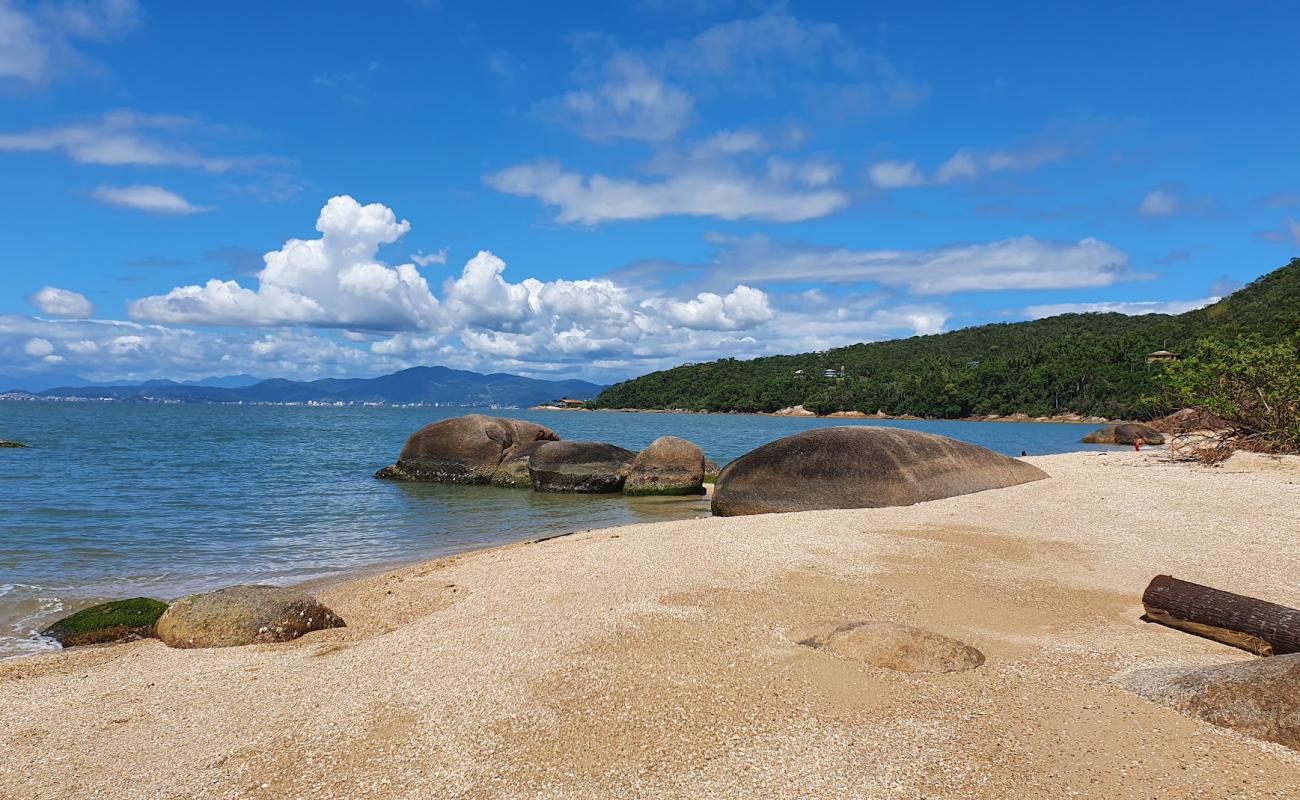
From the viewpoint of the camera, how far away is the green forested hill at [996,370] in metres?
84.6

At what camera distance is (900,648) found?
6406 millimetres

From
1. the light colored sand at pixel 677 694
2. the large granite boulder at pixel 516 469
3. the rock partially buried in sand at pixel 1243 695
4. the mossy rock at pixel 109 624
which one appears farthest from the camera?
the large granite boulder at pixel 516 469

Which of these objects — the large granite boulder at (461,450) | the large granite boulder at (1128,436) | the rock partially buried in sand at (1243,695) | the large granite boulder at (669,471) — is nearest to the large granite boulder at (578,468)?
the large granite boulder at (669,471)

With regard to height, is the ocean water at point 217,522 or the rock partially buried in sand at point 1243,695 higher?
the rock partially buried in sand at point 1243,695

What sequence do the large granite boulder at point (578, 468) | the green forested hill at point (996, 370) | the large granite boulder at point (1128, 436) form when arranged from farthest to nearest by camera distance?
the green forested hill at point (996, 370), the large granite boulder at point (1128, 436), the large granite boulder at point (578, 468)

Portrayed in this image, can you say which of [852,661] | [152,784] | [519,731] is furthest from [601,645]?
[152,784]

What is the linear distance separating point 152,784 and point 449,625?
11.6 ft

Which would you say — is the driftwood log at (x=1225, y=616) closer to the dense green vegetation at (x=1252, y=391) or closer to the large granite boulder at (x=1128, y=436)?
the dense green vegetation at (x=1252, y=391)

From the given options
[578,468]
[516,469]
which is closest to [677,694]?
[578,468]

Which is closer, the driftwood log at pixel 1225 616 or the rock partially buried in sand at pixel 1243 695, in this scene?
the rock partially buried in sand at pixel 1243 695

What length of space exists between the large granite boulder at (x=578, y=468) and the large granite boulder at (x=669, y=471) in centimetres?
74

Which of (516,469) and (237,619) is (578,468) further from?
(237,619)

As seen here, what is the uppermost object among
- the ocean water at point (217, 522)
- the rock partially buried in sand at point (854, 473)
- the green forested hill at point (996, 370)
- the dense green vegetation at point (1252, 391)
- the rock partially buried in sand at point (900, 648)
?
the green forested hill at point (996, 370)

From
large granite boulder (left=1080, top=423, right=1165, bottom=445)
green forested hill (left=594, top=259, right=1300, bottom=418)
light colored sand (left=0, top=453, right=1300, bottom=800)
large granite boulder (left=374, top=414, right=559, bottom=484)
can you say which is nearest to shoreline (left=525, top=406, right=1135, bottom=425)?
green forested hill (left=594, top=259, right=1300, bottom=418)
